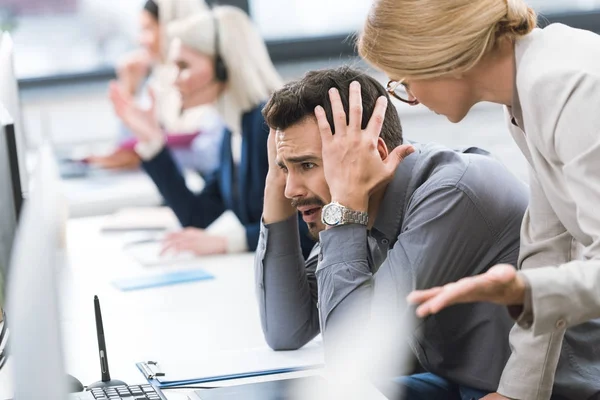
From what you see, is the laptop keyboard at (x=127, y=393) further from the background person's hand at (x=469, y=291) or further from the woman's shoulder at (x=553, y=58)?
the woman's shoulder at (x=553, y=58)

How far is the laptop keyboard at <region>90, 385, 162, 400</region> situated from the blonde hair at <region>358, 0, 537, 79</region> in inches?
24.0

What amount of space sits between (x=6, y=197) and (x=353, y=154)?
56 cm

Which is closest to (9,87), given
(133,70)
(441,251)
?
(441,251)

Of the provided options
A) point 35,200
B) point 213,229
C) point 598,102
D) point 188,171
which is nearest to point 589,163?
point 598,102

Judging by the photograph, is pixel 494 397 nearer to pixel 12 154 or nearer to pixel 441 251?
pixel 441 251

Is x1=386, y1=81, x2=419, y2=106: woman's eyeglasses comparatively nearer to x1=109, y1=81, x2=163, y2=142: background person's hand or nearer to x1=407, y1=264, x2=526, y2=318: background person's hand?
x1=407, y1=264, x2=526, y2=318: background person's hand

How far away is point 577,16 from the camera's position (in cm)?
457

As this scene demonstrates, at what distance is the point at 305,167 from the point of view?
1679 mm

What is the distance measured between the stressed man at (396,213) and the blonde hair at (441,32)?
28 centimetres

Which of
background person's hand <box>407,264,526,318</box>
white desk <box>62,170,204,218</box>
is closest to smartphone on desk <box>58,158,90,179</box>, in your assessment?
white desk <box>62,170,204,218</box>

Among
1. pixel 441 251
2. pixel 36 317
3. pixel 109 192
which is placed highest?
pixel 36 317

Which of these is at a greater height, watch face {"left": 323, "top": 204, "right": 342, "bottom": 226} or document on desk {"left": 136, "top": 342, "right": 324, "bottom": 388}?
watch face {"left": 323, "top": 204, "right": 342, "bottom": 226}

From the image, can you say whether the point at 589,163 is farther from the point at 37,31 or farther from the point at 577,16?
the point at 577,16

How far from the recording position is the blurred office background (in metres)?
3.91
